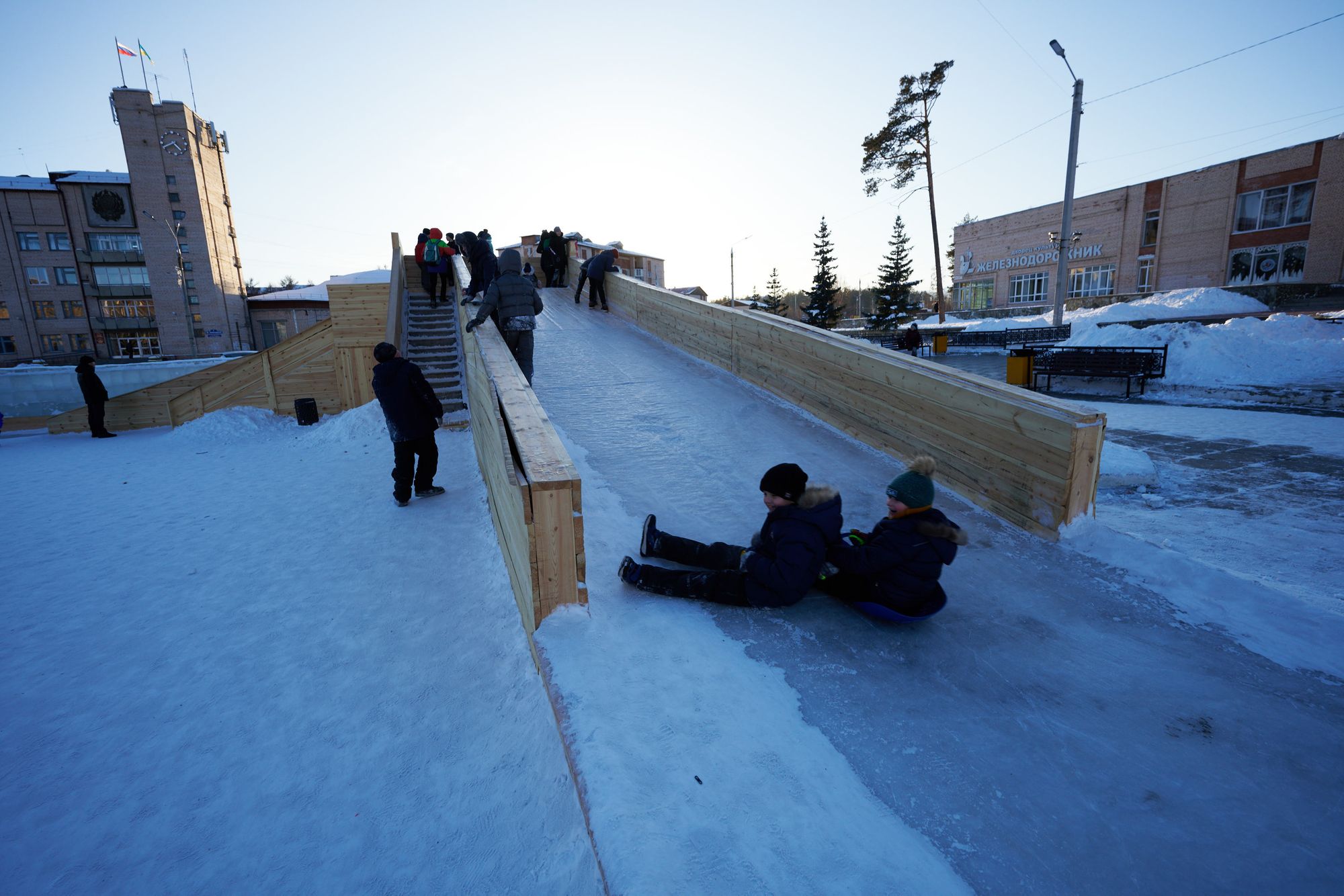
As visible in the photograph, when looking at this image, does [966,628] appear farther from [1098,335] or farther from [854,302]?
[854,302]

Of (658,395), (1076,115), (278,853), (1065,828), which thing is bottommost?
(278,853)

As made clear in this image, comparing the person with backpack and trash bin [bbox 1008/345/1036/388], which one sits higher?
the person with backpack

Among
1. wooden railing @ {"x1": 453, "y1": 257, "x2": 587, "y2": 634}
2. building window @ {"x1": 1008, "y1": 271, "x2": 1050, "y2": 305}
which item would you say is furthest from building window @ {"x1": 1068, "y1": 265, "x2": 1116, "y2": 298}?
wooden railing @ {"x1": 453, "y1": 257, "x2": 587, "y2": 634}

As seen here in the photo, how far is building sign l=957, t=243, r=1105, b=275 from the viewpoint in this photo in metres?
34.9

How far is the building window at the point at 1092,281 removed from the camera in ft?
111

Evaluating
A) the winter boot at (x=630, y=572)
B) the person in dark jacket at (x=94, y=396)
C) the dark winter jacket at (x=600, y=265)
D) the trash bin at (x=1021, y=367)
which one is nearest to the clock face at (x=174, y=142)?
the person in dark jacket at (x=94, y=396)

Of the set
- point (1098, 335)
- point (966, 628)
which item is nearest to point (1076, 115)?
point (1098, 335)

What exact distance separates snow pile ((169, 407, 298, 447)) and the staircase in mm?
4183

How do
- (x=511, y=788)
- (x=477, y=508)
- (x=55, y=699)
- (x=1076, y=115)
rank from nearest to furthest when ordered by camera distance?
(x=511, y=788)
(x=55, y=699)
(x=477, y=508)
(x=1076, y=115)

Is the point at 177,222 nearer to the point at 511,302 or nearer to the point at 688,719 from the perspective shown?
the point at 511,302

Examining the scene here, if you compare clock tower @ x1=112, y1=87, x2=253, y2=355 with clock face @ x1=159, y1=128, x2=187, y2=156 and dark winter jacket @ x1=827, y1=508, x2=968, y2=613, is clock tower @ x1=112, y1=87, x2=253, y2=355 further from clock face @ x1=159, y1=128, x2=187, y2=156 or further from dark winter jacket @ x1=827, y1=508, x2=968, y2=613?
dark winter jacket @ x1=827, y1=508, x2=968, y2=613

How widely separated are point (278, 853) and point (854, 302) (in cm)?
12110

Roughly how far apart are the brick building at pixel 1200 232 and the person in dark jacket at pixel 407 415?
2576cm

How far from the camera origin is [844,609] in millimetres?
3521
